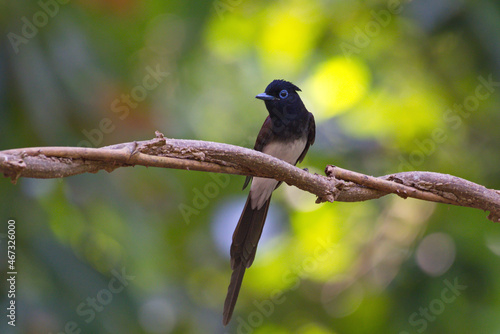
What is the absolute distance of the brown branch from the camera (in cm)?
159

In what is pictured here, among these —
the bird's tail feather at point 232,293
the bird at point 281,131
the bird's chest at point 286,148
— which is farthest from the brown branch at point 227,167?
Answer: the bird's chest at point 286,148

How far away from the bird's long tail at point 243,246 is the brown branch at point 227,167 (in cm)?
104

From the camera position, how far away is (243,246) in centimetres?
333

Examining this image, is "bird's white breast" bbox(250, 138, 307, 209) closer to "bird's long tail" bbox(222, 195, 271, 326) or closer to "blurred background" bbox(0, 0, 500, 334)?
"bird's long tail" bbox(222, 195, 271, 326)

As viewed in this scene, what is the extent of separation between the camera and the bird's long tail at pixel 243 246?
2955 mm

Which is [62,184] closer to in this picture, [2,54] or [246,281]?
[2,54]

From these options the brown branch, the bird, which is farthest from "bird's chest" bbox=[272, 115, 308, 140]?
the brown branch

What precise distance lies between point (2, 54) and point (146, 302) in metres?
1.62

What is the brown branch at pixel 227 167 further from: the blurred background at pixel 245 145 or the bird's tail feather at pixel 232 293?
the blurred background at pixel 245 145

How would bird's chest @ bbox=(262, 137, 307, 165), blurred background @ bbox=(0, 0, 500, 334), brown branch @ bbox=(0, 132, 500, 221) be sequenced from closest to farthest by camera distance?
brown branch @ bbox=(0, 132, 500, 221) → blurred background @ bbox=(0, 0, 500, 334) → bird's chest @ bbox=(262, 137, 307, 165)

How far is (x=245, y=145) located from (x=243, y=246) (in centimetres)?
190

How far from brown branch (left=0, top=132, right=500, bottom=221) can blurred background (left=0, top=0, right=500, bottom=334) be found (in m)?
1.48

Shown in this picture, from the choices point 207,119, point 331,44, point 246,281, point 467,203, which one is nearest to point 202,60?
point 207,119

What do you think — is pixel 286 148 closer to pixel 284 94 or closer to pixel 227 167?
pixel 284 94
